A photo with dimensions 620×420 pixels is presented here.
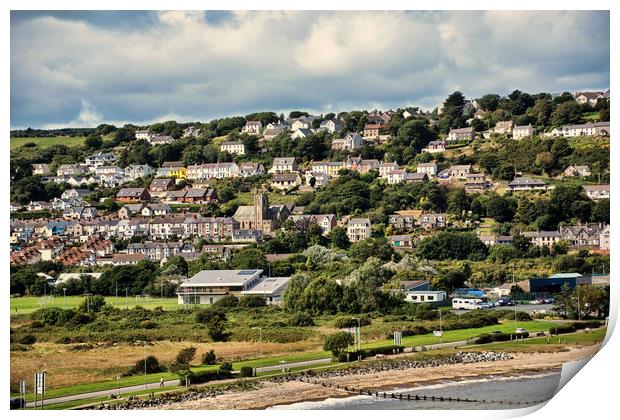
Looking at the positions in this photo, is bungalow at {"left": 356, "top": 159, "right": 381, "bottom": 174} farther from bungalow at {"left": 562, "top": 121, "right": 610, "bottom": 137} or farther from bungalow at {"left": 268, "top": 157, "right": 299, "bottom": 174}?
bungalow at {"left": 562, "top": 121, "right": 610, "bottom": 137}

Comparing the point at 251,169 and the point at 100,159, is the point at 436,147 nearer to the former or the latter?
the point at 251,169

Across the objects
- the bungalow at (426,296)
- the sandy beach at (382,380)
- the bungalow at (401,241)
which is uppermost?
the bungalow at (401,241)

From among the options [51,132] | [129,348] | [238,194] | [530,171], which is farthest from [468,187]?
[129,348]

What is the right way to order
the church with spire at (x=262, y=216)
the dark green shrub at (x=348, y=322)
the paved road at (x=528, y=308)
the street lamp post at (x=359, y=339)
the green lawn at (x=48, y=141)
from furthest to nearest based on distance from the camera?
the green lawn at (x=48, y=141) → the church with spire at (x=262, y=216) → the paved road at (x=528, y=308) → the dark green shrub at (x=348, y=322) → the street lamp post at (x=359, y=339)

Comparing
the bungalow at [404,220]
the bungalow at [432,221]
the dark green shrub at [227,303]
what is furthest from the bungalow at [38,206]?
the bungalow at [432,221]

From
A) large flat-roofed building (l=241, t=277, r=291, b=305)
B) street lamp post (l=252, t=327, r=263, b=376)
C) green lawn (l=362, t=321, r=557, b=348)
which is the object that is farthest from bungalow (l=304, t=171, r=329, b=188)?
street lamp post (l=252, t=327, r=263, b=376)

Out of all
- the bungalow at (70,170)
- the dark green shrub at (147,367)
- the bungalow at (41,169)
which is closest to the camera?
the dark green shrub at (147,367)

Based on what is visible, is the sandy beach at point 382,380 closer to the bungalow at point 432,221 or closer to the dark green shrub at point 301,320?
the dark green shrub at point 301,320
